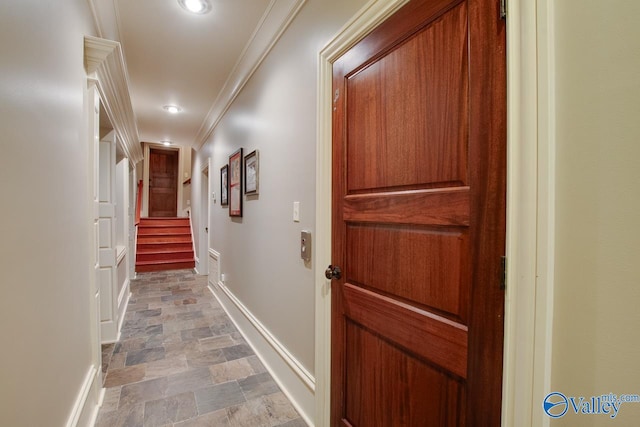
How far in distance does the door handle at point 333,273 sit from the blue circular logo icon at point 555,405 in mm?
808

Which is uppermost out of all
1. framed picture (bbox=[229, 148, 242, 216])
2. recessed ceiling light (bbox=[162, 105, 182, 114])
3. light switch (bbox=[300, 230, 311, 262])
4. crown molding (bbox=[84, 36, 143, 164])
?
recessed ceiling light (bbox=[162, 105, 182, 114])

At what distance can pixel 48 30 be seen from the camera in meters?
1.02

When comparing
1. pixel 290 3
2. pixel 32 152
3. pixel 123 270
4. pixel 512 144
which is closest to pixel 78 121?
pixel 32 152

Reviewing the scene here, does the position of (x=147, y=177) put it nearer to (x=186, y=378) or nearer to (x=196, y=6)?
(x=196, y=6)

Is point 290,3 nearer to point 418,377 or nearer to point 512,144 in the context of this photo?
point 512,144

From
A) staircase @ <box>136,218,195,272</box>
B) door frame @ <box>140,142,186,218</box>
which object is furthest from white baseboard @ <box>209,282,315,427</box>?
door frame @ <box>140,142,186,218</box>

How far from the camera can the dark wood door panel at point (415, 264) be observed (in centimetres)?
80

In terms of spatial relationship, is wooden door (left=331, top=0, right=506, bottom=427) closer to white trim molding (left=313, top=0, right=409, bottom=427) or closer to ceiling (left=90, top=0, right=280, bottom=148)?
white trim molding (left=313, top=0, right=409, bottom=427)

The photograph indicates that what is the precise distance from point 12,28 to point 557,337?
1644 millimetres

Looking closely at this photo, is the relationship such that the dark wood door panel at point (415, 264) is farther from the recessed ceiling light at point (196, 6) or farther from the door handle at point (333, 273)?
the recessed ceiling light at point (196, 6)

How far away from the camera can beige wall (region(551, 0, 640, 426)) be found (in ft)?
1.69

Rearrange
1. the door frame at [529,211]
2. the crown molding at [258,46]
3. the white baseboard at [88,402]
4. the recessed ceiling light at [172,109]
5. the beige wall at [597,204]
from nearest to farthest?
the beige wall at [597,204]
the door frame at [529,211]
the white baseboard at [88,402]
the crown molding at [258,46]
the recessed ceiling light at [172,109]

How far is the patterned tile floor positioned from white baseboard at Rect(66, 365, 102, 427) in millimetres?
63

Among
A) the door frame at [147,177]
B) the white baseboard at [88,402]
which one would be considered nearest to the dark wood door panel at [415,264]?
the white baseboard at [88,402]
